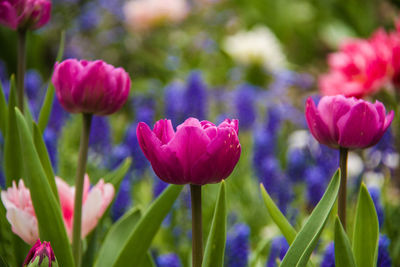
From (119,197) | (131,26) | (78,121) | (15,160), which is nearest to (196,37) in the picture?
(131,26)

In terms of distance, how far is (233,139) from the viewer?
708 millimetres

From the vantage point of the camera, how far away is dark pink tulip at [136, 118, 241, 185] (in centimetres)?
70

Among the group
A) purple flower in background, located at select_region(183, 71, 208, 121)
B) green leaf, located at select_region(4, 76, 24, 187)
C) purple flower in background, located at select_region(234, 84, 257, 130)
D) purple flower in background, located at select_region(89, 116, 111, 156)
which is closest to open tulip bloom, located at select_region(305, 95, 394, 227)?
green leaf, located at select_region(4, 76, 24, 187)

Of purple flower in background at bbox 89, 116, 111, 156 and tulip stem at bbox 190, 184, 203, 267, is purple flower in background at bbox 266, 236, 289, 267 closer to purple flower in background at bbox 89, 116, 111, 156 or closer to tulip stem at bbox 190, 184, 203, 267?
tulip stem at bbox 190, 184, 203, 267

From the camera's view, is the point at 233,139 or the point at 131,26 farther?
the point at 131,26

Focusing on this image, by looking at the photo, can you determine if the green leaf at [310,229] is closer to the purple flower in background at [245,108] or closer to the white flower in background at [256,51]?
the purple flower in background at [245,108]

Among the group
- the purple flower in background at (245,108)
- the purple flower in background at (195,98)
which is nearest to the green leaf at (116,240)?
the purple flower in background at (195,98)

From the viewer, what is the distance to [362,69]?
1.67m

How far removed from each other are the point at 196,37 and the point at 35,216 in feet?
10.5

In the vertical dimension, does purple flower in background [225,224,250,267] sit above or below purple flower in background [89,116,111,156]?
above

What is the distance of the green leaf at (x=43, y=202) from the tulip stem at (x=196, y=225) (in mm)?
222

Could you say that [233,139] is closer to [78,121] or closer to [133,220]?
[133,220]

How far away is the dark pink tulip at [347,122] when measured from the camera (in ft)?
2.68

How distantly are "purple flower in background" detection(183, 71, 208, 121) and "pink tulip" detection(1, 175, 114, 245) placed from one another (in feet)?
4.24
